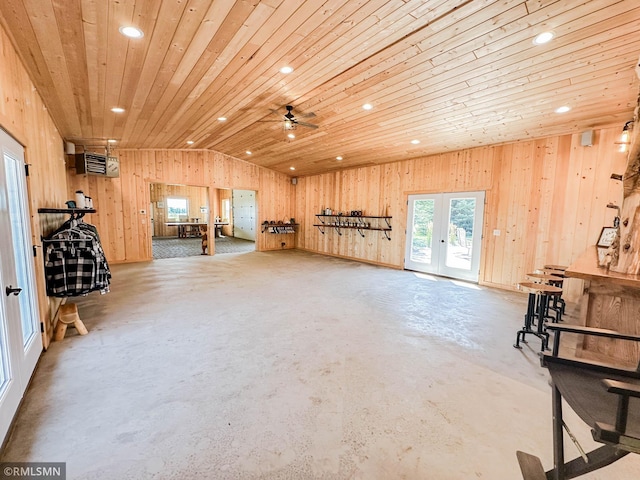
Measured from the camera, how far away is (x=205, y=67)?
3068mm

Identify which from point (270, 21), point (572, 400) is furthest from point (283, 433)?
point (270, 21)

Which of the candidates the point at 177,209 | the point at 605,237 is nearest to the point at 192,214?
the point at 177,209

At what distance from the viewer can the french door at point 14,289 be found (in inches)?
72.4

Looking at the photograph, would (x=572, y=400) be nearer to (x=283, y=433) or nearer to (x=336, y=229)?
(x=283, y=433)

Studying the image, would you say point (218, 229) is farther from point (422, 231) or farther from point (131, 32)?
point (131, 32)

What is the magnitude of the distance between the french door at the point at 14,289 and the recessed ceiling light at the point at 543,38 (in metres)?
4.46

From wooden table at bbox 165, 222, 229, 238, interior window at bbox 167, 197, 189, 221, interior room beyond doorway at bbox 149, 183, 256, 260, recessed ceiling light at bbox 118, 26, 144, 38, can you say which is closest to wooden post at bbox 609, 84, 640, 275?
recessed ceiling light at bbox 118, 26, 144, 38

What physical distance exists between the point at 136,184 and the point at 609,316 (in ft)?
30.6

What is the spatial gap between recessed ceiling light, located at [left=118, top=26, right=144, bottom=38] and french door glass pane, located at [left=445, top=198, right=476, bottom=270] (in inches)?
235

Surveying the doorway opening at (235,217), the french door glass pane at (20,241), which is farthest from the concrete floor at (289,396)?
the doorway opening at (235,217)

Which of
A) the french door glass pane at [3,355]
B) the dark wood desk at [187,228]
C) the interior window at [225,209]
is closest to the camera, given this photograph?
the french door glass pane at [3,355]

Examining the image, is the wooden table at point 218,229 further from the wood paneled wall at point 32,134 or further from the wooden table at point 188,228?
the wood paneled wall at point 32,134

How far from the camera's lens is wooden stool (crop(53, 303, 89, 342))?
2.99 m

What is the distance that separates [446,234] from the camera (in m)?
6.27
